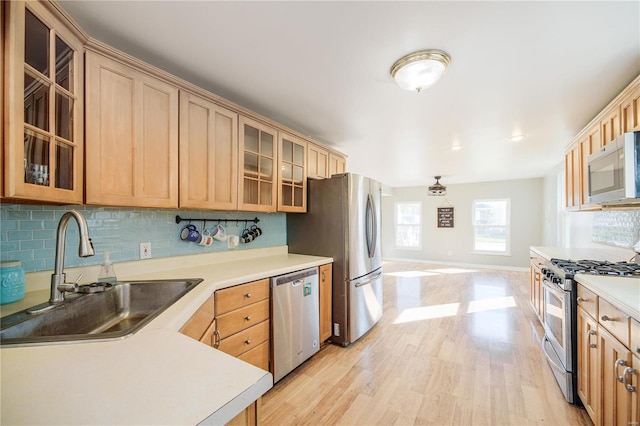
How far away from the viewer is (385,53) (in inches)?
62.4

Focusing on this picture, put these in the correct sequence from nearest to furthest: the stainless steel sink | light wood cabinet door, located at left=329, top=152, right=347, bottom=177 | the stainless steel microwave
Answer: the stainless steel sink < the stainless steel microwave < light wood cabinet door, located at left=329, top=152, right=347, bottom=177

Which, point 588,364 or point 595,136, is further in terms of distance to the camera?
point 595,136

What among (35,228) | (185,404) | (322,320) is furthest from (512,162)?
(35,228)

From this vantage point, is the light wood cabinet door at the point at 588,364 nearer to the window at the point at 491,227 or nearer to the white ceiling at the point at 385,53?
the white ceiling at the point at 385,53

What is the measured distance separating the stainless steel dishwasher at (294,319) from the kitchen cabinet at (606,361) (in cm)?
187

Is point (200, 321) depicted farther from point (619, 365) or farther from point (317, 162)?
point (317, 162)

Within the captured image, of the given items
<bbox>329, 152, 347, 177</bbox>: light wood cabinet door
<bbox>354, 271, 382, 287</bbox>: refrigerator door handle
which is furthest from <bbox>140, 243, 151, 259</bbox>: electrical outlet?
<bbox>329, 152, 347, 177</bbox>: light wood cabinet door

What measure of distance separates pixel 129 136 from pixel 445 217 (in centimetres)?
736

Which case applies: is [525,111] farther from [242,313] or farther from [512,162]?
[242,313]

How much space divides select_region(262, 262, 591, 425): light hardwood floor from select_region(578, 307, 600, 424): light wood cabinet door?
0.18m

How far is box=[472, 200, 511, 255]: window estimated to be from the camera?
257 inches

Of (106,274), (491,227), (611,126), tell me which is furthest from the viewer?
(491,227)

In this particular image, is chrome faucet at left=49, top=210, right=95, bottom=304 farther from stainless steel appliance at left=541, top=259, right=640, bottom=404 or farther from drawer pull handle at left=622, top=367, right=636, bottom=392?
stainless steel appliance at left=541, top=259, right=640, bottom=404

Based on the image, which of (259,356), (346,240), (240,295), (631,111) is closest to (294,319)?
(259,356)
